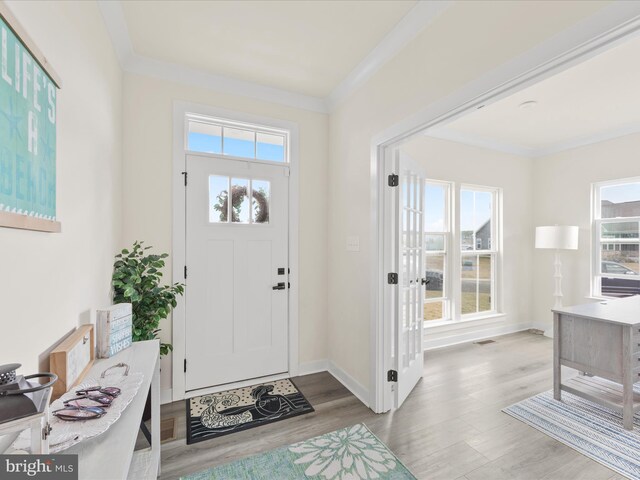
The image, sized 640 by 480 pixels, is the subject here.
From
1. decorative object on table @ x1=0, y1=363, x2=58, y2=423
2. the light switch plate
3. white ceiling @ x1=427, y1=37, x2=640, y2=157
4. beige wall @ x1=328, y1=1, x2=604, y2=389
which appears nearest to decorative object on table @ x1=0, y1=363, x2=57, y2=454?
decorative object on table @ x1=0, y1=363, x2=58, y2=423

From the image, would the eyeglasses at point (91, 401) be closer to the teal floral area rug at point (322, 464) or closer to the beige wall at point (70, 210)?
the beige wall at point (70, 210)

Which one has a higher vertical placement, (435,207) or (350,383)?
(435,207)

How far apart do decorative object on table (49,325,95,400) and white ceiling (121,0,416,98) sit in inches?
78.2

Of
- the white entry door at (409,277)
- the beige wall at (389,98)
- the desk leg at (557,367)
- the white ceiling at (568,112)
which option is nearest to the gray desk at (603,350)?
the desk leg at (557,367)

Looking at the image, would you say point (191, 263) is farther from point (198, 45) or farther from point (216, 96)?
point (198, 45)

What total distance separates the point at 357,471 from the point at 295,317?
1.46 meters

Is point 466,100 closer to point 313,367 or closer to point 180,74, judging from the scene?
point 180,74

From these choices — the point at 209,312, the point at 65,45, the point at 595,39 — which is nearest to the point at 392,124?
the point at 595,39

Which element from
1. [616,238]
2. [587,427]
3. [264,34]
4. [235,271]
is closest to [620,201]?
[616,238]

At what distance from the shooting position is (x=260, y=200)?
287 centimetres

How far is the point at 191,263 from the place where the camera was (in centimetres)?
260

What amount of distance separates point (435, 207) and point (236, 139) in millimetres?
2664

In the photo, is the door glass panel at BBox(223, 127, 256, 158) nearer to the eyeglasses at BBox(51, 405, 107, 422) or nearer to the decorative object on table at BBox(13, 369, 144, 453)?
the decorative object on table at BBox(13, 369, 144, 453)

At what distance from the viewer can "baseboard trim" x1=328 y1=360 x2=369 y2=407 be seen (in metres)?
2.50
